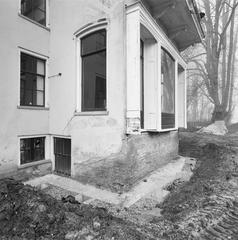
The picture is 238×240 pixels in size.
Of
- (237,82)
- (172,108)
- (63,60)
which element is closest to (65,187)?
(63,60)

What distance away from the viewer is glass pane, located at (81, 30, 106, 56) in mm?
5770

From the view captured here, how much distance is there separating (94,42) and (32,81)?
258cm

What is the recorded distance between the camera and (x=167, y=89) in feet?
25.7

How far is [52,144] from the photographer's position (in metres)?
7.13

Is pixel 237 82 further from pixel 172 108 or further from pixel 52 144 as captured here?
pixel 52 144

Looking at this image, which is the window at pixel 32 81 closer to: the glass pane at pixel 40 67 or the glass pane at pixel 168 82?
the glass pane at pixel 40 67

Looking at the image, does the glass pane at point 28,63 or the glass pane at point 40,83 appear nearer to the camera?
the glass pane at point 28,63

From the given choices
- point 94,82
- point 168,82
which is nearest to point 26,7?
point 94,82

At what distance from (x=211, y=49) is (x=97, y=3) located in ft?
46.5

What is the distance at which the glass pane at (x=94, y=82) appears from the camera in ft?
19.0

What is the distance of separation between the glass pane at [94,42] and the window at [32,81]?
6.19 feet

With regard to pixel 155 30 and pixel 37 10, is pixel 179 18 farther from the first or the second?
pixel 37 10

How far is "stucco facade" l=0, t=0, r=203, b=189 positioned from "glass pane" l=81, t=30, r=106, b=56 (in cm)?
19

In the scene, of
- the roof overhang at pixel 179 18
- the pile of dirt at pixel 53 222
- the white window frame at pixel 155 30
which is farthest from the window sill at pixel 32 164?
the roof overhang at pixel 179 18
